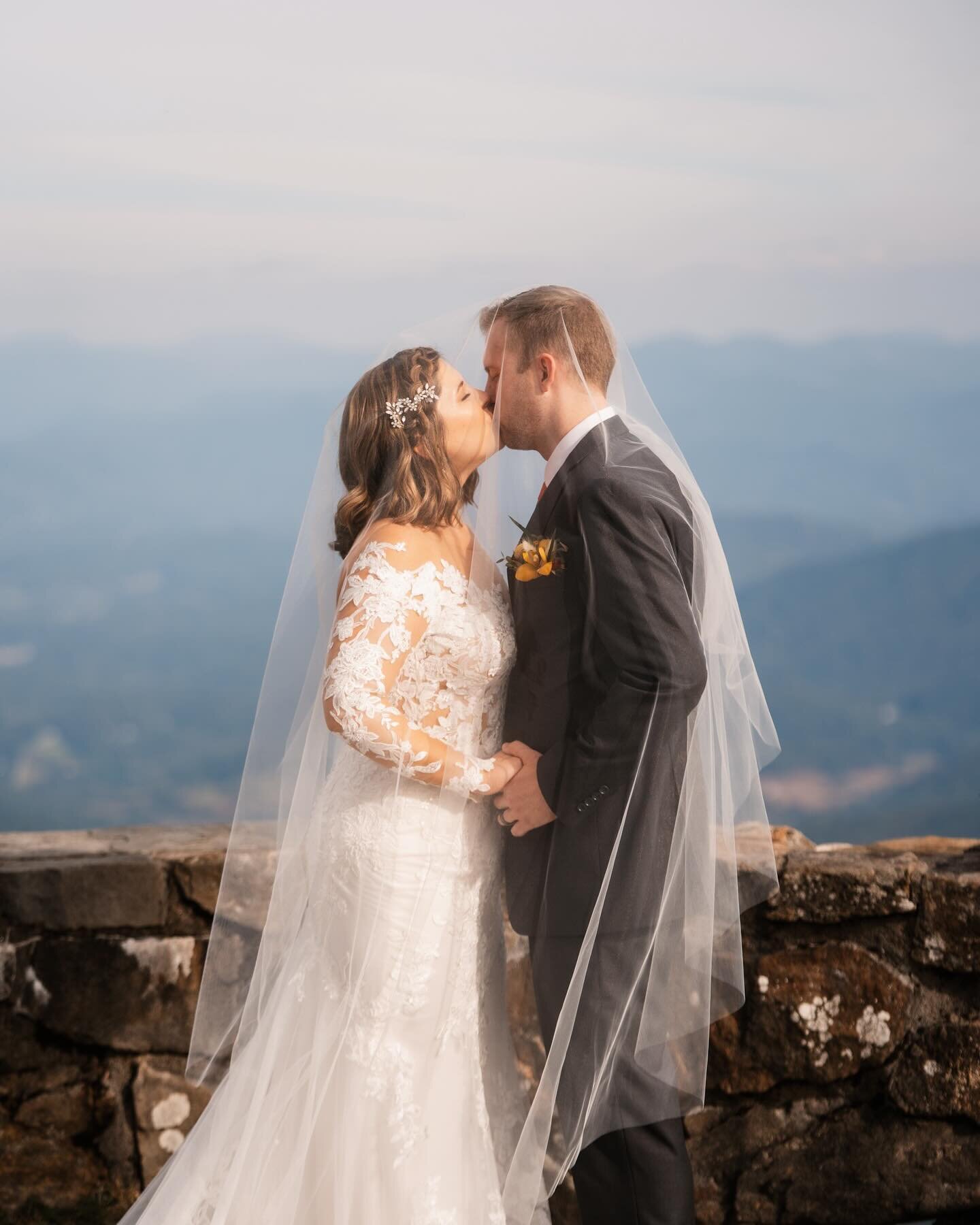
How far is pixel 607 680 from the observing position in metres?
1.83

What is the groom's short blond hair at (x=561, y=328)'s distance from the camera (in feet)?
6.30

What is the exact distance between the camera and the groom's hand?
1.89 meters

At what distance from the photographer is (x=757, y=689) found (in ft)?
6.57

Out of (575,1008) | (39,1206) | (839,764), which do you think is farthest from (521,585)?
(839,764)

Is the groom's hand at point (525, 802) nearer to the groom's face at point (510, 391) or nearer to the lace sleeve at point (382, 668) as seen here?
the lace sleeve at point (382, 668)

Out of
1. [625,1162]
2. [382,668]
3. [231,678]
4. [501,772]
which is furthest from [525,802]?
[231,678]

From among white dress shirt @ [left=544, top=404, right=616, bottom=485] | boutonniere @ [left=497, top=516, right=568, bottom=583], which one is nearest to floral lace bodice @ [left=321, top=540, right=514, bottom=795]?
boutonniere @ [left=497, top=516, right=568, bottom=583]

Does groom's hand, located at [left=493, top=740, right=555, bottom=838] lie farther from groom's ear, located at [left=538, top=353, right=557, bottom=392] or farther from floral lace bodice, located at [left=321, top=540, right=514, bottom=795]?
groom's ear, located at [left=538, top=353, right=557, bottom=392]

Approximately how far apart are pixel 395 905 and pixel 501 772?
0.26 meters

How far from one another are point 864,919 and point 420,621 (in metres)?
0.96

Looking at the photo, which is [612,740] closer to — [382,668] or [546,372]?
[382,668]

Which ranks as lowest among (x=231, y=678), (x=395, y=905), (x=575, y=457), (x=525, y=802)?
(x=231, y=678)

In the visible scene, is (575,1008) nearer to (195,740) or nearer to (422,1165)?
(422,1165)

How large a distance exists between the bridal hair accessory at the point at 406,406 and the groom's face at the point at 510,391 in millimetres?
110
